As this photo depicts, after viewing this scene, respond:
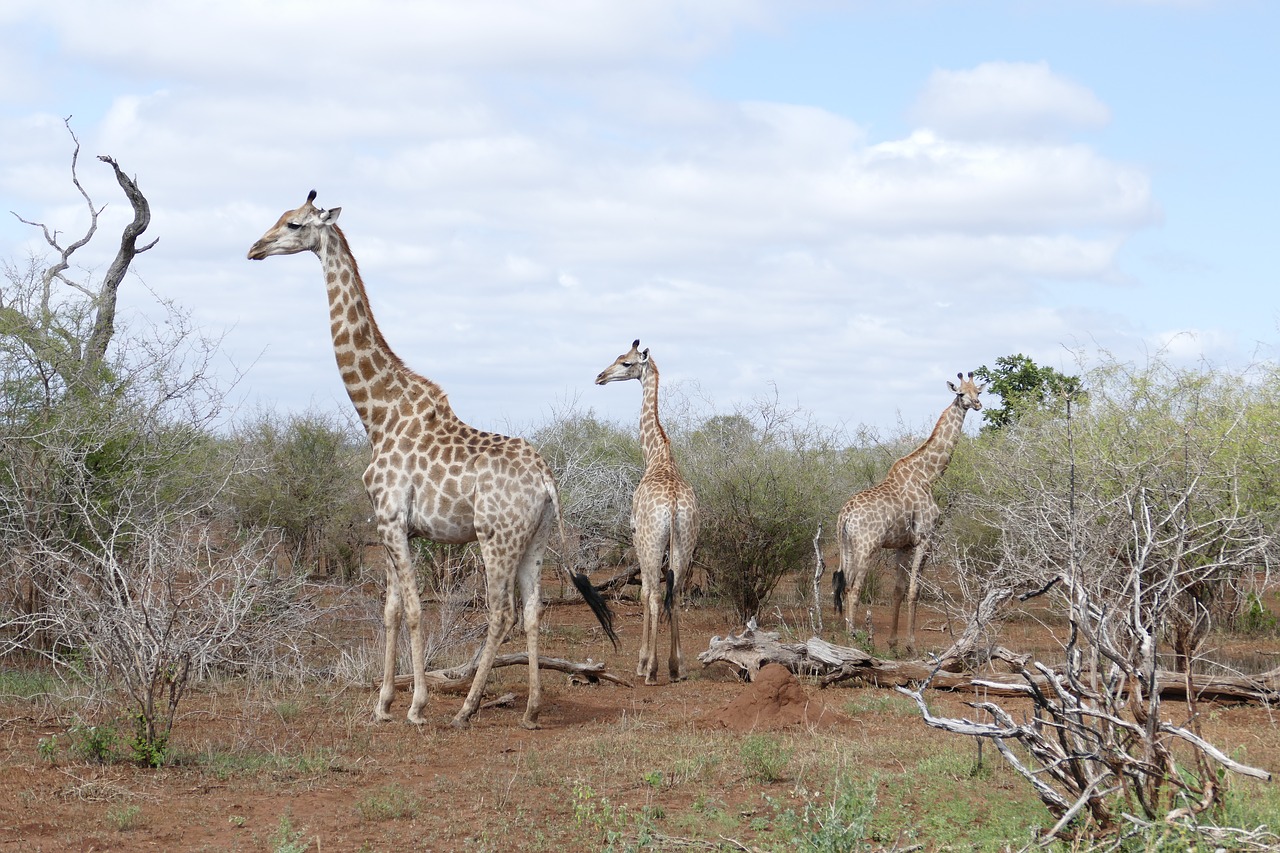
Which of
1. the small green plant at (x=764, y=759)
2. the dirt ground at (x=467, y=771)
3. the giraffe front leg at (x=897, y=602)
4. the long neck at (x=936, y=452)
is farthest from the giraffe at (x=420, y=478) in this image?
the long neck at (x=936, y=452)

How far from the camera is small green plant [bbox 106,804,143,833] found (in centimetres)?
607

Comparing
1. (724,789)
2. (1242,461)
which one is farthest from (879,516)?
(724,789)

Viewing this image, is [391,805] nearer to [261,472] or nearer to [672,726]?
[672,726]

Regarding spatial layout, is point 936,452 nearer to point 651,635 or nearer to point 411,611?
point 651,635

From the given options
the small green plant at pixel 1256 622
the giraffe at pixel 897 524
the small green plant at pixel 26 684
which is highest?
the giraffe at pixel 897 524

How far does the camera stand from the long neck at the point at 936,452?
13719 mm

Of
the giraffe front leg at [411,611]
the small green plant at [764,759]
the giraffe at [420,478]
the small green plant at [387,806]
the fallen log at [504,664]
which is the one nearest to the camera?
the small green plant at [387,806]

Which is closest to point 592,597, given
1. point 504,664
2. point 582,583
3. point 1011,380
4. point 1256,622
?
point 582,583

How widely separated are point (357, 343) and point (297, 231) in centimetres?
100

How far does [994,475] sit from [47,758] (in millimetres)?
10695

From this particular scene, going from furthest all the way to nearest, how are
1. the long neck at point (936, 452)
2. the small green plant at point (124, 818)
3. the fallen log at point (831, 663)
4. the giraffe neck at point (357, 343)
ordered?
the long neck at point (936, 452) → the fallen log at point (831, 663) → the giraffe neck at point (357, 343) → the small green plant at point (124, 818)

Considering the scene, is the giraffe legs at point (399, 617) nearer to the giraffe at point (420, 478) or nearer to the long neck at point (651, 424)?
the giraffe at point (420, 478)

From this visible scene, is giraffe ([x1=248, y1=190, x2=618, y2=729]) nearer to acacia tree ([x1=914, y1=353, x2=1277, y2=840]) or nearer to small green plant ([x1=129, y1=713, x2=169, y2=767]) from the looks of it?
small green plant ([x1=129, y1=713, x2=169, y2=767])

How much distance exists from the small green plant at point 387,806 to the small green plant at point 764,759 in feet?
6.51
